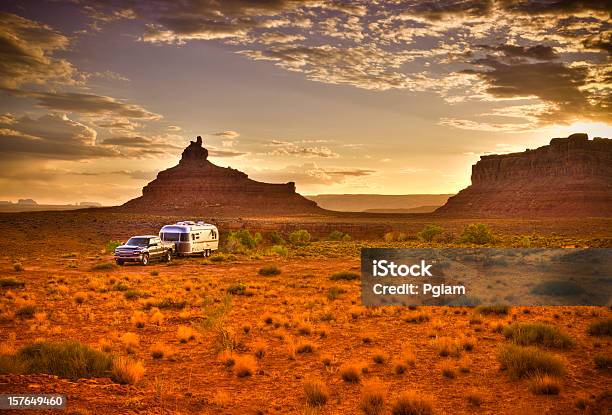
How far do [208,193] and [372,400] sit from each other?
510 ft

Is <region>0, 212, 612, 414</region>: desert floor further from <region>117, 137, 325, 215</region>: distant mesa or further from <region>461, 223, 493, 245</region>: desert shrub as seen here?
<region>117, 137, 325, 215</region>: distant mesa

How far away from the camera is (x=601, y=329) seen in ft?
41.8

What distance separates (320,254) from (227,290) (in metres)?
19.6

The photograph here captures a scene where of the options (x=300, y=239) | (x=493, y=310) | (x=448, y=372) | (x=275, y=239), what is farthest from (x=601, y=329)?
(x=275, y=239)

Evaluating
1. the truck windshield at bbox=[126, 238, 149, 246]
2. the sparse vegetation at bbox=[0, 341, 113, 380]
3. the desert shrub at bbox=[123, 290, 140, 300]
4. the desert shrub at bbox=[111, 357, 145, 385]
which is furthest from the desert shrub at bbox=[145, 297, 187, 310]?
the truck windshield at bbox=[126, 238, 149, 246]

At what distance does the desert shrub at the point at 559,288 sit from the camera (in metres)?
19.0

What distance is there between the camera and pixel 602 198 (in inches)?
4843

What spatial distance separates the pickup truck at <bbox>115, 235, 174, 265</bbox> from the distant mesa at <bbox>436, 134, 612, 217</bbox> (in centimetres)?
11651

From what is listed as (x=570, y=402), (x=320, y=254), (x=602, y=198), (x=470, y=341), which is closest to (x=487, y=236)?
(x=320, y=254)

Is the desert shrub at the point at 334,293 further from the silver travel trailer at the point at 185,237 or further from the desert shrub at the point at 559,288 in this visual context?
the silver travel trailer at the point at 185,237

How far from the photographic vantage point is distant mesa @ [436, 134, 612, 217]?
410 ft

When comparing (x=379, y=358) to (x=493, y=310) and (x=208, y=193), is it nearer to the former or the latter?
(x=493, y=310)

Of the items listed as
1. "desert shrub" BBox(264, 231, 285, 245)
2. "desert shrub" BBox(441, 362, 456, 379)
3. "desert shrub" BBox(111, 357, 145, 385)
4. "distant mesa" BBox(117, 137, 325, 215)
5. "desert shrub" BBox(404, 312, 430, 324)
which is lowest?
"desert shrub" BBox(404, 312, 430, 324)

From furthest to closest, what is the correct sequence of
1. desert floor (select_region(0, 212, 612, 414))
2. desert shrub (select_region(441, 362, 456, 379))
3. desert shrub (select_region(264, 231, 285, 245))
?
desert shrub (select_region(264, 231, 285, 245))
desert shrub (select_region(441, 362, 456, 379))
desert floor (select_region(0, 212, 612, 414))
